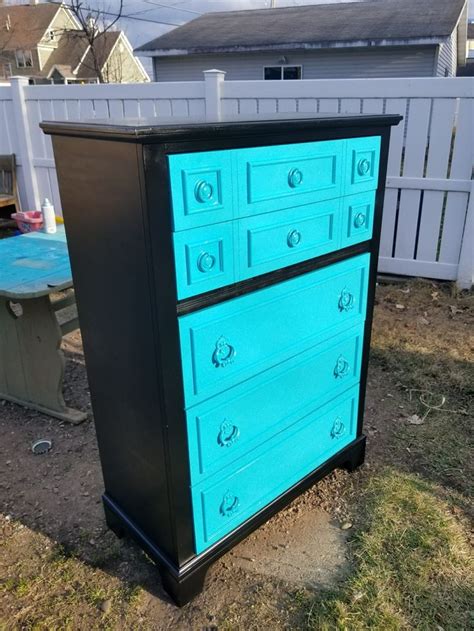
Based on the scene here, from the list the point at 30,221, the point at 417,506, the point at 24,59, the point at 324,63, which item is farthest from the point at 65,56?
the point at 417,506

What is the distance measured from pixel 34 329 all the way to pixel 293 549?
5.76 ft

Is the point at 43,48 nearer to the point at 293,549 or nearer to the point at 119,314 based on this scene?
the point at 119,314

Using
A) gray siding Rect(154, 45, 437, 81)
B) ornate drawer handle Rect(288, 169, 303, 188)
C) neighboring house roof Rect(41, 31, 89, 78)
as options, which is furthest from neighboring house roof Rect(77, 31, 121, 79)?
ornate drawer handle Rect(288, 169, 303, 188)

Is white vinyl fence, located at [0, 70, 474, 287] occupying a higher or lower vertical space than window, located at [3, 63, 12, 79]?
lower

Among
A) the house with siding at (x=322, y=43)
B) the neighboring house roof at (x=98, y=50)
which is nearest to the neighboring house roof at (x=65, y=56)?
the neighboring house roof at (x=98, y=50)

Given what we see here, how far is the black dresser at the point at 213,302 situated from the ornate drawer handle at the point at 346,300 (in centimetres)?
2

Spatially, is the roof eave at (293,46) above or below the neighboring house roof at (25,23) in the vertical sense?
below

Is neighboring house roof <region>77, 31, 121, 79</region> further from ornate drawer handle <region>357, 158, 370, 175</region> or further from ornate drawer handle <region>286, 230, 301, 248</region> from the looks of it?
ornate drawer handle <region>286, 230, 301, 248</region>

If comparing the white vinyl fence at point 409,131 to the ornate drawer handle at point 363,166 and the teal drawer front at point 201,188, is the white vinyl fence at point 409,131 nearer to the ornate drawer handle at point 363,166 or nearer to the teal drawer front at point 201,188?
the ornate drawer handle at point 363,166

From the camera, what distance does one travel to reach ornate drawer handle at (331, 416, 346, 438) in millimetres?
2266

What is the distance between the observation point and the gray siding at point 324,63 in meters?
14.1

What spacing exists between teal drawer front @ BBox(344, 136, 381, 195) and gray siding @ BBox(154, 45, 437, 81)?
14121 millimetres

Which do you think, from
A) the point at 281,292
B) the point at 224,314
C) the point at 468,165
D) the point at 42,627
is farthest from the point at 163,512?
the point at 468,165

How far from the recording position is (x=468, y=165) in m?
4.32
